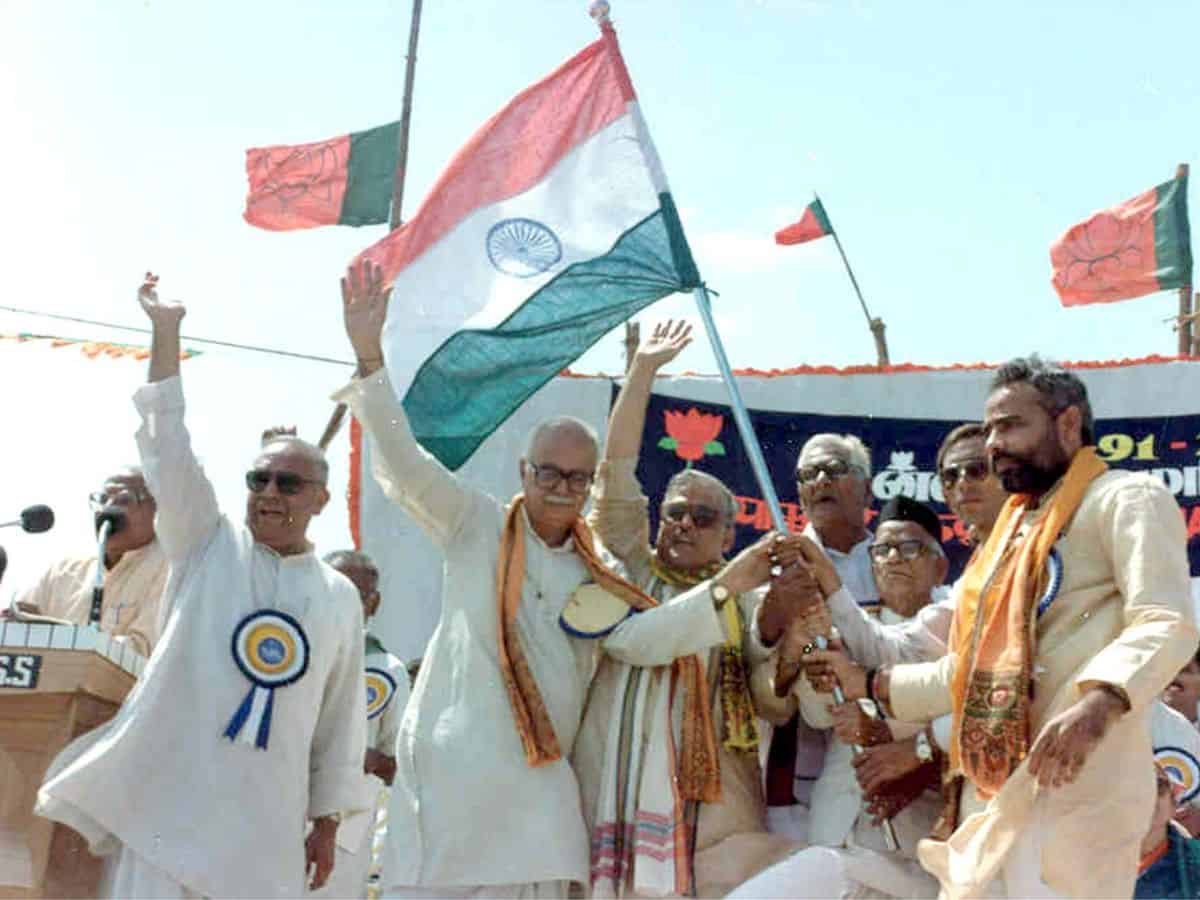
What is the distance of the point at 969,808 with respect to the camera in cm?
368

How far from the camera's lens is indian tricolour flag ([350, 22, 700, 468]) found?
5078 millimetres

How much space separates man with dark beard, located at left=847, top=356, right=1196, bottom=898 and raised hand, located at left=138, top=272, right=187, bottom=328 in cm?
215

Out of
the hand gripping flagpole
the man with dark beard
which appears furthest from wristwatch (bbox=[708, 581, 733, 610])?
the man with dark beard

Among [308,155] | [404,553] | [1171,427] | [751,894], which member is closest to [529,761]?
[751,894]

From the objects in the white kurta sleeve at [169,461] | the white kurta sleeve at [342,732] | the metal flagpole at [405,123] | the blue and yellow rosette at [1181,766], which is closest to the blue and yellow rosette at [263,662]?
the white kurta sleeve at [342,732]

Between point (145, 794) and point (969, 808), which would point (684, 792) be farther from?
point (145, 794)

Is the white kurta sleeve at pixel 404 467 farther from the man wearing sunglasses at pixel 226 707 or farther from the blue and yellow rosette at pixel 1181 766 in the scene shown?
the blue and yellow rosette at pixel 1181 766

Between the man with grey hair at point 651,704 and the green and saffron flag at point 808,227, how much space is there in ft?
24.5

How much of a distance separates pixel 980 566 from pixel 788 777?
3.67 ft

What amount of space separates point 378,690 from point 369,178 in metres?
6.08

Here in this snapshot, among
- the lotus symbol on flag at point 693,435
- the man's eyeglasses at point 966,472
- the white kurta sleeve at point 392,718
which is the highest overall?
the lotus symbol on flag at point 693,435

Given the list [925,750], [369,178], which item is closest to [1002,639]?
[925,750]

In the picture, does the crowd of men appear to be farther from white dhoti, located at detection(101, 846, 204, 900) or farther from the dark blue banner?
the dark blue banner

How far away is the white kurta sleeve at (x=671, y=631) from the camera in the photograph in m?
4.34
